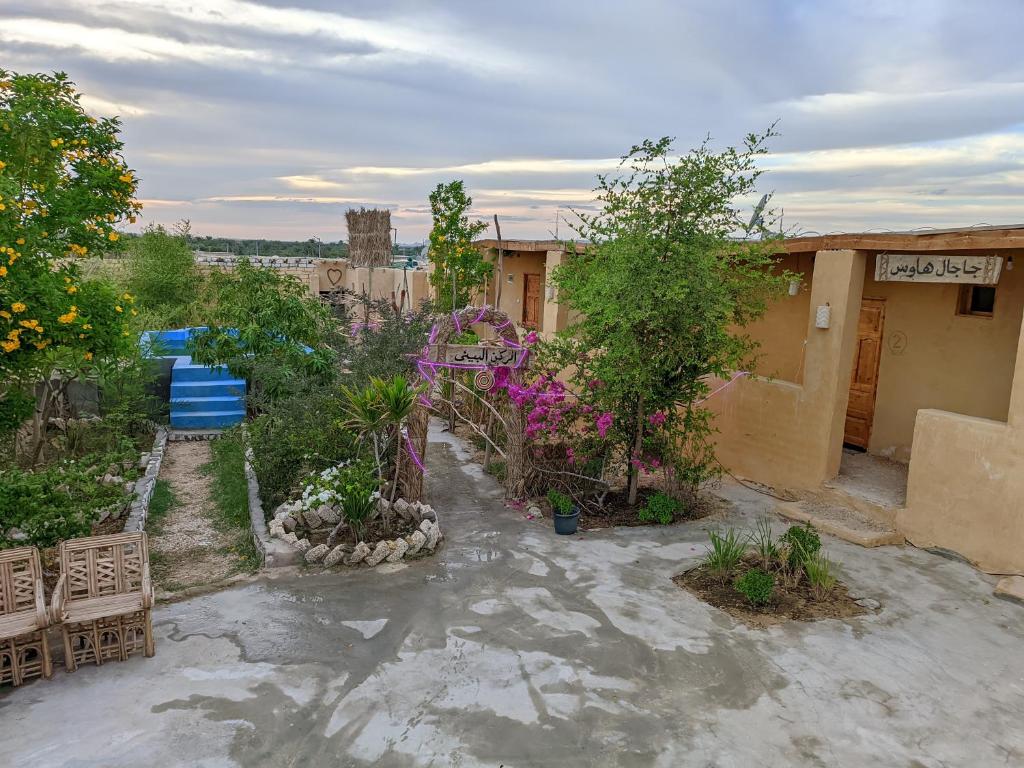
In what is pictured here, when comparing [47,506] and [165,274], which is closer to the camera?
[47,506]

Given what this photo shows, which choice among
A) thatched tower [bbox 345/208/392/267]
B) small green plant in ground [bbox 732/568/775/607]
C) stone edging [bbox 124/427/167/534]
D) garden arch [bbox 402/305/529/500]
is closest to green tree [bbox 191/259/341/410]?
stone edging [bbox 124/427/167/534]

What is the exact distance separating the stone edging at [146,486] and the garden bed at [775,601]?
5.77m

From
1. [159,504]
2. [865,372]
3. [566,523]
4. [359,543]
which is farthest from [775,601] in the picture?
[159,504]

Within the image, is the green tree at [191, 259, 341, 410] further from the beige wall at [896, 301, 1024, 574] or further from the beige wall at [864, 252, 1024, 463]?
the beige wall at [864, 252, 1024, 463]

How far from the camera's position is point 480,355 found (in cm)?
911

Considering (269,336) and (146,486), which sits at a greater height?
(269,336)

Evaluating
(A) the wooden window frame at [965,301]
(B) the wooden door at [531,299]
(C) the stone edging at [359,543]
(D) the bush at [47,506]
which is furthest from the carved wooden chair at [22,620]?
(B) the wooden door at [531,299]

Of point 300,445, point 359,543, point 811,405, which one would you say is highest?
point 811,405

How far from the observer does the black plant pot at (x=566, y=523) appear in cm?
842

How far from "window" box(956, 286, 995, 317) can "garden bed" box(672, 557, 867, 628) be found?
4491mm

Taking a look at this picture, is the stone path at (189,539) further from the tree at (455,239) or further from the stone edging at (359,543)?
the tree at (455,239)

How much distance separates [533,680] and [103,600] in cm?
325

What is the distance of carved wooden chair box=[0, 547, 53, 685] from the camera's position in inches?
197

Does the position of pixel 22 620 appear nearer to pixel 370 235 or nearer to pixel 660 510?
pixel 660 510
